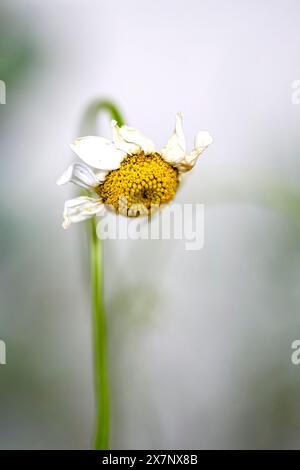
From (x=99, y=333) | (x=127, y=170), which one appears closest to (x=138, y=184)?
(x=127, y=170)

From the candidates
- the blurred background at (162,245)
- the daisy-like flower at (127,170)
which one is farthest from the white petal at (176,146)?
the blurred background at (162,245)

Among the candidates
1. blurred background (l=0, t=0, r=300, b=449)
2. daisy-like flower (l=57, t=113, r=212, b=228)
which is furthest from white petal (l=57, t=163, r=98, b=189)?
blurred background (l=0, t=0, r=300, b=449)

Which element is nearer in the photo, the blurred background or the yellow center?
the yellow center

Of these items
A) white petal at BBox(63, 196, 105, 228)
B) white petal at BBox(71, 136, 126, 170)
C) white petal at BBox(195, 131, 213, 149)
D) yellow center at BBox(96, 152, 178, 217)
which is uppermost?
white petal at BBox(195, 131, 213, 149)

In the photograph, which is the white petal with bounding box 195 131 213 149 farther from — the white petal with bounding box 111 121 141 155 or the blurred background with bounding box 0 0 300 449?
the blurred background with bounding box 0 0 300 449

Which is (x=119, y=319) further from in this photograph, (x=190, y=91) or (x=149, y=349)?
(x=190, y=91)

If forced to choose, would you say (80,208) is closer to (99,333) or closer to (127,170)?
(127,170)
